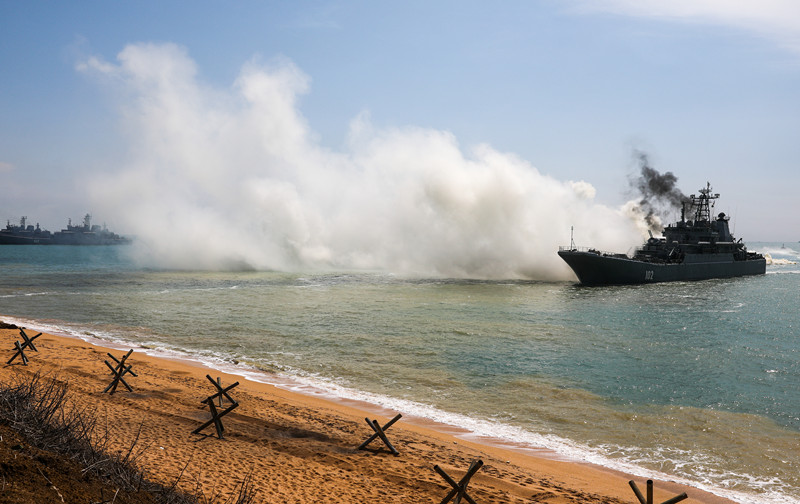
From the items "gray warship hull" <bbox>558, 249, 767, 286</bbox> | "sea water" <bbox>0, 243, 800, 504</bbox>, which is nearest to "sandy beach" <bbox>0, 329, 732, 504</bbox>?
"sea water" <bbox>0, 243, 800, 504</bbox>

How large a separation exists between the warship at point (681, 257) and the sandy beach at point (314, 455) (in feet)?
149

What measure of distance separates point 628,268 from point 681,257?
12.0 m

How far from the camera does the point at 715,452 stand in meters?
12.1

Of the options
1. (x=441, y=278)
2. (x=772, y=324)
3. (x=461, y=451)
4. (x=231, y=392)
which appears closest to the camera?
(x=461, y=451)

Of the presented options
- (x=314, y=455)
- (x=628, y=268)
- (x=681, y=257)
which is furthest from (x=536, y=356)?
(x=681, y=257)

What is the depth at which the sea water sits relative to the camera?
12664 mm

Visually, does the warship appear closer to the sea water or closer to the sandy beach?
the sea water

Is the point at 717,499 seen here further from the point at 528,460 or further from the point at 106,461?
the point at 106,461

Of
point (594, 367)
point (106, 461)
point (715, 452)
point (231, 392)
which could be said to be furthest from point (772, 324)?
point (106, 461)

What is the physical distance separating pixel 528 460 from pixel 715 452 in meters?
4.62

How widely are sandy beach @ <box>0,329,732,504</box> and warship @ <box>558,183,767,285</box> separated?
4538 centimetres

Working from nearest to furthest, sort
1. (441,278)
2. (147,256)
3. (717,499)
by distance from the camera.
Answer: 1. (717,499)
2. (441,278)
3. (147,256)

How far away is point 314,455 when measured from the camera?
10.6 m

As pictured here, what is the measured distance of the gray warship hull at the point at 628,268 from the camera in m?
53.7
